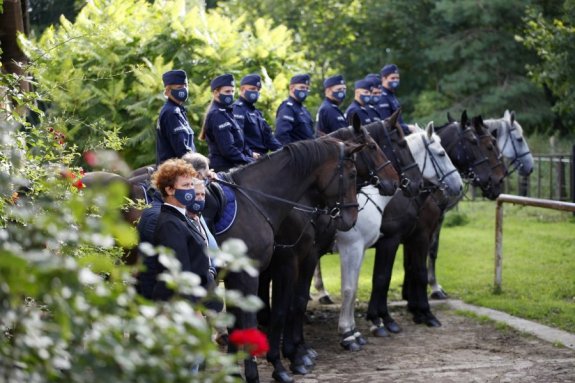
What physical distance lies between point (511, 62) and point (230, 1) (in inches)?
381

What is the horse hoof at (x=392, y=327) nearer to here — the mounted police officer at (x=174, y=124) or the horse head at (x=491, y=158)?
the horse head at (x=491, y=158)

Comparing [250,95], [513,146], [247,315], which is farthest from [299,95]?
[513,146]

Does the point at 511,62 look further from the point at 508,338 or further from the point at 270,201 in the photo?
the point at 270,201

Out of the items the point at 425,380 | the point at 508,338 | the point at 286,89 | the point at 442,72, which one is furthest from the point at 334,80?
the point at 442,72

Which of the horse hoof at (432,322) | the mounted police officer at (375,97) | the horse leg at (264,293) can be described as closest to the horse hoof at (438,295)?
the horse hoof at (432,322)

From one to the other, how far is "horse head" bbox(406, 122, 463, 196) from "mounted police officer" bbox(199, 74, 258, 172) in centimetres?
287

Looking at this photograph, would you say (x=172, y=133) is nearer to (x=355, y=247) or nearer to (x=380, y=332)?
(x=355, y=247)

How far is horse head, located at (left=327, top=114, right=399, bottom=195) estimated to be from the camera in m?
10.1

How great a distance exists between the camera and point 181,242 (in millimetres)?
6098

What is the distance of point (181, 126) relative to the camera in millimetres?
9141

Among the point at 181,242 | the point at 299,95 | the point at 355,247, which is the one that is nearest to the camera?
the point at 181,242

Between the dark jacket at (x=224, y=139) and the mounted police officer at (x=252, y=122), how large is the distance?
657 mm

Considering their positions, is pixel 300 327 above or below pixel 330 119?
below

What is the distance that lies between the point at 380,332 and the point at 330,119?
2.47 m
